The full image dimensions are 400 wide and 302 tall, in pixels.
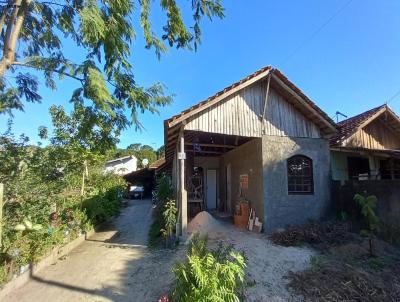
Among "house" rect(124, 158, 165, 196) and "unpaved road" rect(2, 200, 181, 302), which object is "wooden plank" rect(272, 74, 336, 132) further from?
"house" rect(124, 158, 165, 196)

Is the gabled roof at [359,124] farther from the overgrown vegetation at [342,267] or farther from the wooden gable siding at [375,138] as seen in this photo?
the overgrown vegetation at [342,267]

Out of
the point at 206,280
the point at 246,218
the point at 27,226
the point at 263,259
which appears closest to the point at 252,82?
the point at 246,218

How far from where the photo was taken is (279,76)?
1052cm

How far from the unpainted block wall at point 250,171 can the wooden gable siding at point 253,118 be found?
0.76 meters

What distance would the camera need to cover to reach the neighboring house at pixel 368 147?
39.7 ft

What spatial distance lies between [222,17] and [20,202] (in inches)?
300

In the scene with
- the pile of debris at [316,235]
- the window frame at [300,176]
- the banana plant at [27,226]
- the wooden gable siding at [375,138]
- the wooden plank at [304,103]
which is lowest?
the pile of debris at [316,235]

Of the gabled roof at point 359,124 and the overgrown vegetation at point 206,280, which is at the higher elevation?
the gabled roof at point 359,124

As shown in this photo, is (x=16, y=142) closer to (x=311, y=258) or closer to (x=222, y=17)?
(x=222, y=17)

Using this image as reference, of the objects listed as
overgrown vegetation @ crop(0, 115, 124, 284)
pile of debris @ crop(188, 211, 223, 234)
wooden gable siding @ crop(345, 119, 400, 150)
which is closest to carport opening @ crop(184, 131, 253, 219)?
pile of debris @ crop(188, 211, 223, 234)

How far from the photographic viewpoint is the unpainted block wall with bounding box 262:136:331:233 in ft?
33.8

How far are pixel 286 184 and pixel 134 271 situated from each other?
6.14 metres

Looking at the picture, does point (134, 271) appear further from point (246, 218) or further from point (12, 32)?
point (12, 32)

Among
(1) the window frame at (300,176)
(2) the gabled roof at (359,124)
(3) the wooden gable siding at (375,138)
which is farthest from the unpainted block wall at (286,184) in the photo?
(3) the wooden gable siding at (375,138)
